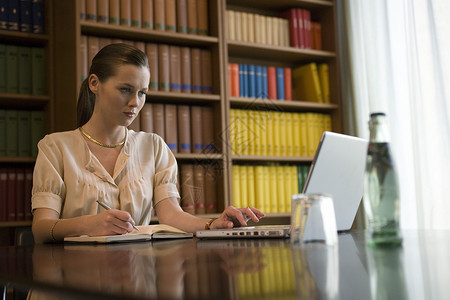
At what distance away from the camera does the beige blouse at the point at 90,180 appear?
1.75m

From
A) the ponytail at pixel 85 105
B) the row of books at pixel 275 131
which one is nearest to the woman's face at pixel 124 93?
the ponytail at pixel 85 105

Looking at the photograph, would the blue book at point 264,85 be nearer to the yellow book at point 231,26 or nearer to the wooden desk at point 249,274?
the yellow book at point 231,26

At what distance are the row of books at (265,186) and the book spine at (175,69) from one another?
0.55 metres

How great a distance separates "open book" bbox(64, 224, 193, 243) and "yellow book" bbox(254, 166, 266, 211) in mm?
1694

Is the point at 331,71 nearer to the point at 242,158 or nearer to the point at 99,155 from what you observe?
the point at 242,158

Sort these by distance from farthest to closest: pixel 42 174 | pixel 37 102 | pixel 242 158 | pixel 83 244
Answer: pixel 242 158
pixel 37 102
pixel 42 174
pixel 83 244

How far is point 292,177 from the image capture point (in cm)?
332

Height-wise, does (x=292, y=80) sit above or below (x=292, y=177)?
above

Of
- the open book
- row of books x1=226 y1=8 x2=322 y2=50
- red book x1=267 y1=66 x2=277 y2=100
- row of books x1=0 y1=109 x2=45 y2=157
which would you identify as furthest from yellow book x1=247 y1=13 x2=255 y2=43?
the open book

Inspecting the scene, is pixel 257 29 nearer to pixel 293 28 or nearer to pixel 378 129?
pixel 293 28

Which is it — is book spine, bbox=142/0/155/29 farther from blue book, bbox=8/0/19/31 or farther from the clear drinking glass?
the clear drinking glass

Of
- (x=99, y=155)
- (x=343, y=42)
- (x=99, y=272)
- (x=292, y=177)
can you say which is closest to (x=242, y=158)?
(x=292, y=177)

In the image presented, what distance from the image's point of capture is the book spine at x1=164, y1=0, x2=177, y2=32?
300cm

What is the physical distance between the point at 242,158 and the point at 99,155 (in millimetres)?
1322
